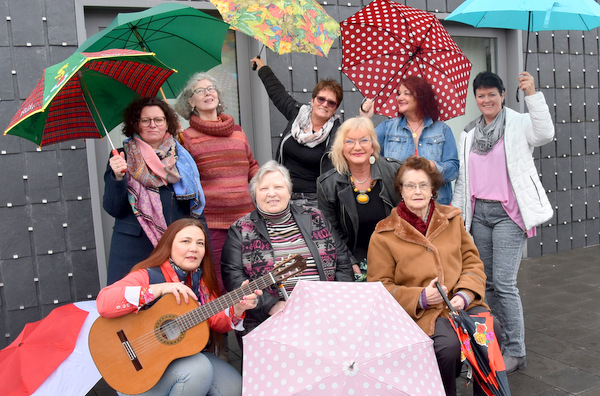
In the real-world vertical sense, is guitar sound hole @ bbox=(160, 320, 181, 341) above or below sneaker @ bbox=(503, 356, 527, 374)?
above

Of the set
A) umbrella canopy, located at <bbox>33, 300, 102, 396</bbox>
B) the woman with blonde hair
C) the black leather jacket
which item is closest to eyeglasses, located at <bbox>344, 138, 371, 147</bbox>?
the woman with blonde hair

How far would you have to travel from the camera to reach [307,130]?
155 inches

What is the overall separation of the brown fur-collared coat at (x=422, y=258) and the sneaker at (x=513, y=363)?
878 mm

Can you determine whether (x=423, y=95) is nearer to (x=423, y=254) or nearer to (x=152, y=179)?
(x=423, y=254)

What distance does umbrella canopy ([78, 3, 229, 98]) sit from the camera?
3.24 m

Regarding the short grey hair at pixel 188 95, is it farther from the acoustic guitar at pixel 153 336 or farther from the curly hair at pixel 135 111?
the acoustic guitar at pixel 153 336

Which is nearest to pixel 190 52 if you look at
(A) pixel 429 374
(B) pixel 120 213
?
(B) pixel 120 213

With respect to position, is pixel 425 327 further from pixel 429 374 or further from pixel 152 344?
pixel 152 344

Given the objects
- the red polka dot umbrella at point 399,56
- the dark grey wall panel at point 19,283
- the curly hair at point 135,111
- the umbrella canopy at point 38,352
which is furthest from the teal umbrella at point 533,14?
the dark grey wall panel at point 19,283

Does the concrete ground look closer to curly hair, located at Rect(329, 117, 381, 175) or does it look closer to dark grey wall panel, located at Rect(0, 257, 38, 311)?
dark grey wall panel, located at Rect(0, 257, 38, 311)

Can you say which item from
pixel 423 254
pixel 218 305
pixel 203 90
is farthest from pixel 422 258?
pixel 203 90

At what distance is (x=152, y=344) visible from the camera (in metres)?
2.70

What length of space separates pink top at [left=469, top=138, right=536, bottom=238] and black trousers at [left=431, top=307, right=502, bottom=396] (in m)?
1.04

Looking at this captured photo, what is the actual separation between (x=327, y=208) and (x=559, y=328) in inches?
92.7
